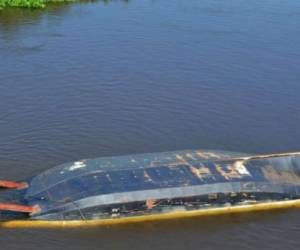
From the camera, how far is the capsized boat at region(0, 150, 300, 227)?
16.9 metres

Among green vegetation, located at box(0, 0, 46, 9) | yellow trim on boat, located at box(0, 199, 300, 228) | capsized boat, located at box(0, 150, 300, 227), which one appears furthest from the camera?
green vegetation, located at box(0, 0, 46, 9)

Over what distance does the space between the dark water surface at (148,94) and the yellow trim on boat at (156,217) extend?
21cm

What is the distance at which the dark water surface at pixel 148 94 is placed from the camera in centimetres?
1752

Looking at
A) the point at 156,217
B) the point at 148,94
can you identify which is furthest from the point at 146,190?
the point at 148,94

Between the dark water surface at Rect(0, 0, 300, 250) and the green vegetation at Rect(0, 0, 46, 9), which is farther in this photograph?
the green vegetation at Rect(0, 0, 46, 9)

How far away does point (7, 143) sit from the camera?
21.4 meters

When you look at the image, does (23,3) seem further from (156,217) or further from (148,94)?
(156,217)

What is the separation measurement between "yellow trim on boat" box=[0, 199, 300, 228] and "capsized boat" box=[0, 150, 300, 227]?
0.03 metres

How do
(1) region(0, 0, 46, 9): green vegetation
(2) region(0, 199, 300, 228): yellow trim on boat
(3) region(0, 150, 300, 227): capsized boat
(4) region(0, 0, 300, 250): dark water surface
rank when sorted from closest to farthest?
(2) region(0, 199, 300, 228): yellow trim on boat
(3) region(0, 150, 300, 227): capsized boat
(4) region(0, 0, 300, 250): dark water surface
(1) region(0, 0, 46, 9): green vegetation

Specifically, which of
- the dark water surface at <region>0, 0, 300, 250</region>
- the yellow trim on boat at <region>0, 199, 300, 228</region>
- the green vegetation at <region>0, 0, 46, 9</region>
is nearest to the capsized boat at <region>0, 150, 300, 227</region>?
the yellow trim on boat at <region>0, 199, 300, 228</region>

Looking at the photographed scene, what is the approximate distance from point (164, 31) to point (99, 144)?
15.5m

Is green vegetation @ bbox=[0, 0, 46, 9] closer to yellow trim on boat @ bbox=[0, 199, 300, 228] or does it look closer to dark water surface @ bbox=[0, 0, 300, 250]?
dark water surface @ bbox=[0, 0, 300, 250]

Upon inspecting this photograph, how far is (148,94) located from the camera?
2653 cm

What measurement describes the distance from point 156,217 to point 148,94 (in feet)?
32.6
